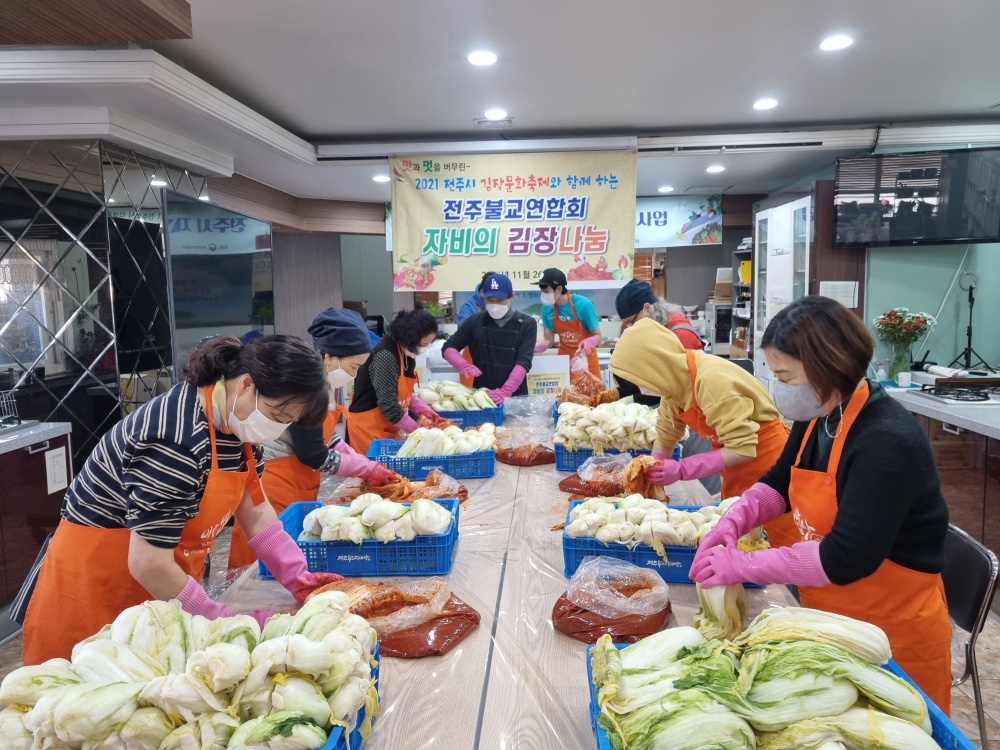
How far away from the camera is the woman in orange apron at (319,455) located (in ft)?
7.97

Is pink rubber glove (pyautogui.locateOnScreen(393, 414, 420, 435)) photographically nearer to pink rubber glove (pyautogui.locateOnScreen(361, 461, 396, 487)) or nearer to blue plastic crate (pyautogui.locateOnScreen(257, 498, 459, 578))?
pink rubber glove (pyautogui.locateOnScreen(361, 461, 396, 487))

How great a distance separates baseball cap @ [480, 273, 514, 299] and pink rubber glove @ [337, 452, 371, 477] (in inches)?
89.4

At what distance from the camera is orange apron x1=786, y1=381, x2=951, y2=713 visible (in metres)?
1.53

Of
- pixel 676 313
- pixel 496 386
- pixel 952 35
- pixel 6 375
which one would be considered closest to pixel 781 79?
pixel 952 35

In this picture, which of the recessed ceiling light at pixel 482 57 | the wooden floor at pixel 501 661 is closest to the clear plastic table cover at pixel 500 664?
the wooden floor at pixel 501 661

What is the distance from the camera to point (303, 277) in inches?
359

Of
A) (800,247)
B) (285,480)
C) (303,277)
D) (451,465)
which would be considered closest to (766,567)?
→ (451,465)

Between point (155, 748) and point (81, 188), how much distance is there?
13.4 ft

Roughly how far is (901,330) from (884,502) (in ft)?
15.3

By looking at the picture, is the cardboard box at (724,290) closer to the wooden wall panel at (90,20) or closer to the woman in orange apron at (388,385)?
the woman in orange apron at (388,385)

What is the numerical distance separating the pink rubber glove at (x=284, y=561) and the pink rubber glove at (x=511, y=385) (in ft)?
8.40

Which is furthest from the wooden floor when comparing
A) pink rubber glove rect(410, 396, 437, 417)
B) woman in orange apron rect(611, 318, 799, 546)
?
pink rubber glove rect(410, 396, 437, 417)

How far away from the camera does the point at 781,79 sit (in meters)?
4.22

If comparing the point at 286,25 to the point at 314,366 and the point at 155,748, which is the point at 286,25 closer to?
the point at 314,366
